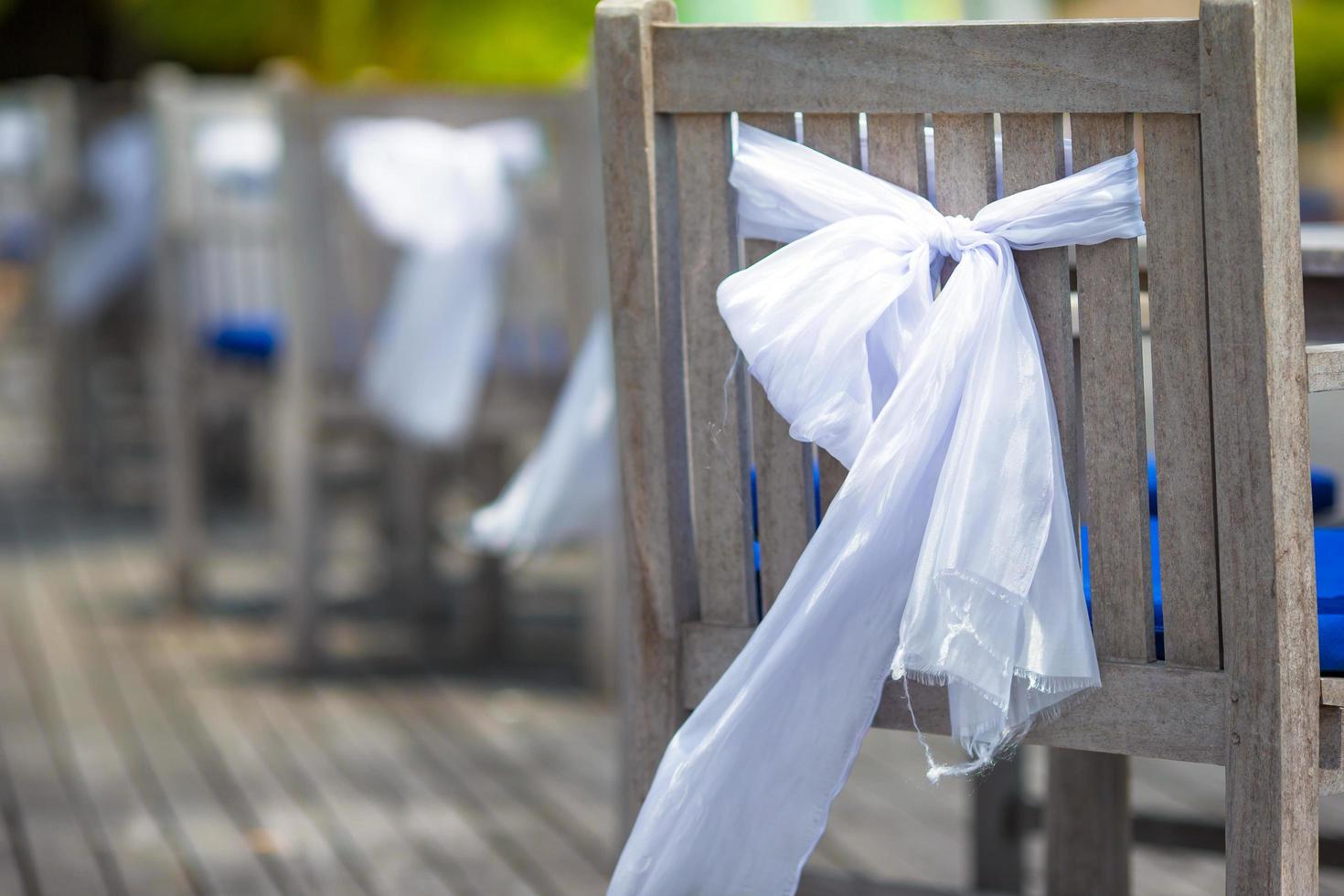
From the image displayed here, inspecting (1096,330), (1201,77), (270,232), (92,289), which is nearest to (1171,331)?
(1096,330)

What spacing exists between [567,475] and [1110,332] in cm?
139

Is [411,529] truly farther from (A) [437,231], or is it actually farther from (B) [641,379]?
(B) [641,379]

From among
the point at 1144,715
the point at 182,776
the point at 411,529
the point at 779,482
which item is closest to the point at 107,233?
the point at 411,529

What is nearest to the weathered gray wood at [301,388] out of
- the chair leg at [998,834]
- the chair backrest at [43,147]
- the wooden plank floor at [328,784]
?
the wooden plank floor at [328,784]

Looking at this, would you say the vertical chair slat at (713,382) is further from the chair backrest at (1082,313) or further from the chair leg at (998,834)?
the chair leg at (998,834)

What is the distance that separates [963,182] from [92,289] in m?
3.62

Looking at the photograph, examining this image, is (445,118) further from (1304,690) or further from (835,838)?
(1304,690)

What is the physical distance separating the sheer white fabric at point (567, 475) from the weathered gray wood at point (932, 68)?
122cm

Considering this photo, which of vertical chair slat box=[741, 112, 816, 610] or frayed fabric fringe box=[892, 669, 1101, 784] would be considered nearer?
frayed fabric fringe box=[892, 669, 1101, 784]

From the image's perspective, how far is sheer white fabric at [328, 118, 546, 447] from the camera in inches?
109

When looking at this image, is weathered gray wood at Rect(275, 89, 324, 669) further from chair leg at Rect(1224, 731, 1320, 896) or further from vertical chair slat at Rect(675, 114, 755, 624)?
chair leg at Rect(1224, 731, 1320, 896)

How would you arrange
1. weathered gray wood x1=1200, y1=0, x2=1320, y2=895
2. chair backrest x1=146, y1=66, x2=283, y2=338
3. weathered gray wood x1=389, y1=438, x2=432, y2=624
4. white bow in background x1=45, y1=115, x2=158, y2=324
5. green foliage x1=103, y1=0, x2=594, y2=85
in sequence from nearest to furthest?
weathered gray wood x1=1200, y1=0, x2=1320, y2=895, weathered gray wood x1=389, y1=438, x2=432, y2=624, chair backrest x1=146, y1=66, x2=283, y2=338, white bow in background x1=45, y1=115, x2=158, y2=324, green foliage x1=103, y1=0, x2=594, y2=85

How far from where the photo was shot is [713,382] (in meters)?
1.23

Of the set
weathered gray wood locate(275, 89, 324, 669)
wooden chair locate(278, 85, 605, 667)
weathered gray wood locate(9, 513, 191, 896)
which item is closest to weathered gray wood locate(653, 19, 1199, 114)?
weathered gray wood locate(9, 513, 191, 896)
